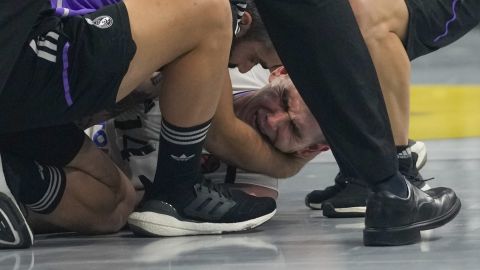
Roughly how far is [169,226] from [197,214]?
84 millimetres

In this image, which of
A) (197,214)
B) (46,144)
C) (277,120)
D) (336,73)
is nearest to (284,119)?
(277,120)

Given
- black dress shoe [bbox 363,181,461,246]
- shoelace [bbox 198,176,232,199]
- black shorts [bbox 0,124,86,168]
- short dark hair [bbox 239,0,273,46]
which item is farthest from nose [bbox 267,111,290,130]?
black dress shoe [bbox 363,181,461,246]

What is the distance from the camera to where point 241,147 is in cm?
366

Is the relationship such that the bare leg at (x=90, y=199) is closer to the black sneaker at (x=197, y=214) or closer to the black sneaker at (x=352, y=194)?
the black sneaker at (x=197, y=214)

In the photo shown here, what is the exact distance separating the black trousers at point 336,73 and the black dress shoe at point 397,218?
8 cm

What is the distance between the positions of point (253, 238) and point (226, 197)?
0.22 m

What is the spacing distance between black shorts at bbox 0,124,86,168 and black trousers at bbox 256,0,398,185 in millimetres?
731

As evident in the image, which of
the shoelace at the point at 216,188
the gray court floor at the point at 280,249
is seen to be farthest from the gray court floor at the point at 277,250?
the shoelace at the point at 216,188

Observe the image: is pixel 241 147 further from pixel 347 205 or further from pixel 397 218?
pixel 397 218

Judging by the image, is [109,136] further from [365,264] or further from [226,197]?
[365,264]

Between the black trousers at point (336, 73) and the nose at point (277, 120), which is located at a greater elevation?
the black trousers at point (336, 73)

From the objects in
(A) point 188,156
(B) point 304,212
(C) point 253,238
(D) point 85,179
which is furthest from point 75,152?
(B) point 304,212

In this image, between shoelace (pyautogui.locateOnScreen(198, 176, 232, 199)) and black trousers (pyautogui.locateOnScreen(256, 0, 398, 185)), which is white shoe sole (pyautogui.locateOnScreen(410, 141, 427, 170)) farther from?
black trousers (pyautogui.locateOnScreen(256, 0, 398, 185))

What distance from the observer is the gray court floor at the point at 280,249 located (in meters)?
2.80
